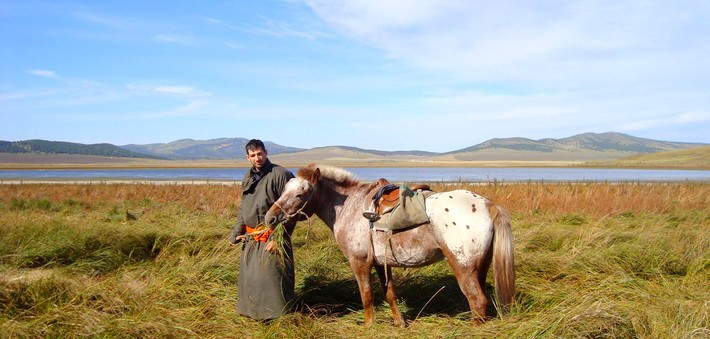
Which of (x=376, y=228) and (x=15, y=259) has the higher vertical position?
(x=376, y=228)

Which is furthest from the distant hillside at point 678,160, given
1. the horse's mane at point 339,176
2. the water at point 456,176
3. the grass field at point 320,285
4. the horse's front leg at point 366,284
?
the horse's front leg at point 366,284

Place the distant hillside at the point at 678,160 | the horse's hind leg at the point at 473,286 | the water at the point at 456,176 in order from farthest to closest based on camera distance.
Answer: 1. the distant hillside at the point at 678,160
2. the water at the point at 456,176
3. the horse's hind leg at the point at 473,286

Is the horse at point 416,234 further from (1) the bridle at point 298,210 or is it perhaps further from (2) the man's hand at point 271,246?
(2) the man's hand at point 271,246

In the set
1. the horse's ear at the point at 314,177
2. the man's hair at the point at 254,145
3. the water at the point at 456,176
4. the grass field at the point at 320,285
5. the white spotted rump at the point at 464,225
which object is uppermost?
the man's hair at the point at 254,145

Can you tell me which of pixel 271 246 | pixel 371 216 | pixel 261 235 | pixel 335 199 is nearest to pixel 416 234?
pixel 371 216

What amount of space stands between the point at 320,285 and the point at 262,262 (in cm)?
160

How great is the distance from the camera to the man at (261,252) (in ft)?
16.1

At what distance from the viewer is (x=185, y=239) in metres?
8.24

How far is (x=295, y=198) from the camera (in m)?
4.98

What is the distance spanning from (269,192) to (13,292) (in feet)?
9.49

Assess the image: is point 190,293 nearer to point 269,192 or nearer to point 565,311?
point 269,192

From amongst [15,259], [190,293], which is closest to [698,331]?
[190,293]

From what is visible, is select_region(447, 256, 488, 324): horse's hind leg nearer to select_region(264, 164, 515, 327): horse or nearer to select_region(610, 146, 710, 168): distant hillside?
select_region(264, 164, 515, 327): horse

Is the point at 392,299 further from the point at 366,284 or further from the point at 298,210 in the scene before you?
the point at 298,210
